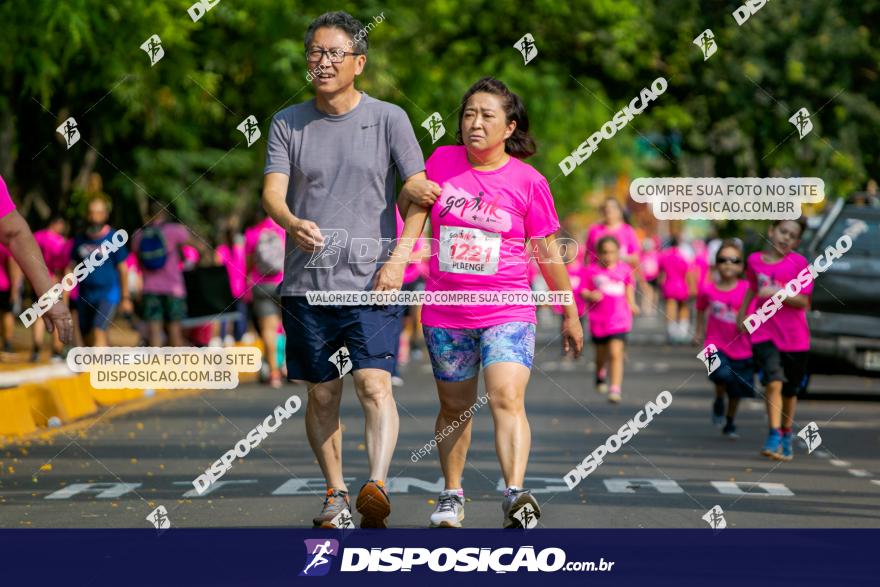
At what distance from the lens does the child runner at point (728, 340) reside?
14.7 m

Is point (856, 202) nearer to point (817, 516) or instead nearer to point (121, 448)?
point (121, 448)

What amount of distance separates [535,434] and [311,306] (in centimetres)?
680

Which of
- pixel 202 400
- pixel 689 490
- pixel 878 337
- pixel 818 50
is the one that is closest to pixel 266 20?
pixel 818 50

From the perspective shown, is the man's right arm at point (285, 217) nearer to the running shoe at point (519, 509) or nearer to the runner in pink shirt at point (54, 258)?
the running shoe at point (519, 509)

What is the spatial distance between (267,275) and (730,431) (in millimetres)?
6681

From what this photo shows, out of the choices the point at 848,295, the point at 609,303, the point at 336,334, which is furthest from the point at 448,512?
the point at 848,295

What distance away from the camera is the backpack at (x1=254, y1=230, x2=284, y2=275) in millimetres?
19703

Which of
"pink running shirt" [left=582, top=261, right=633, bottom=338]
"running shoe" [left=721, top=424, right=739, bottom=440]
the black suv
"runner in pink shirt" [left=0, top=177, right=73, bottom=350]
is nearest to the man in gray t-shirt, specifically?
"runner in pink shirt" [left=0, top=177, right=73, bottom=350]

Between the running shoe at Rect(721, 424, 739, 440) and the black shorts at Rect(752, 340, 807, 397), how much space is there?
1.39 m

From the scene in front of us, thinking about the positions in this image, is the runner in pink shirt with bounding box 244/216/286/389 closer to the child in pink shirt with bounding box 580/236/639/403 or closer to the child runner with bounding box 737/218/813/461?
the child in pink shirt with bounding box 580/236/639/403

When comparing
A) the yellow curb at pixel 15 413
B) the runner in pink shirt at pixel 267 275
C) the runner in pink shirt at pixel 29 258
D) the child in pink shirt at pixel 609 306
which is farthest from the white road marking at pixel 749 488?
the runner in pink shirt at pixel 267 275

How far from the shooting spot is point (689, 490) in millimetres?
10625

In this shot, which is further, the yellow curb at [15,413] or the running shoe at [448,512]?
the yellow curb at [15,413]

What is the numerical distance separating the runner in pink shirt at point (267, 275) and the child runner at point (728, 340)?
5.64m
